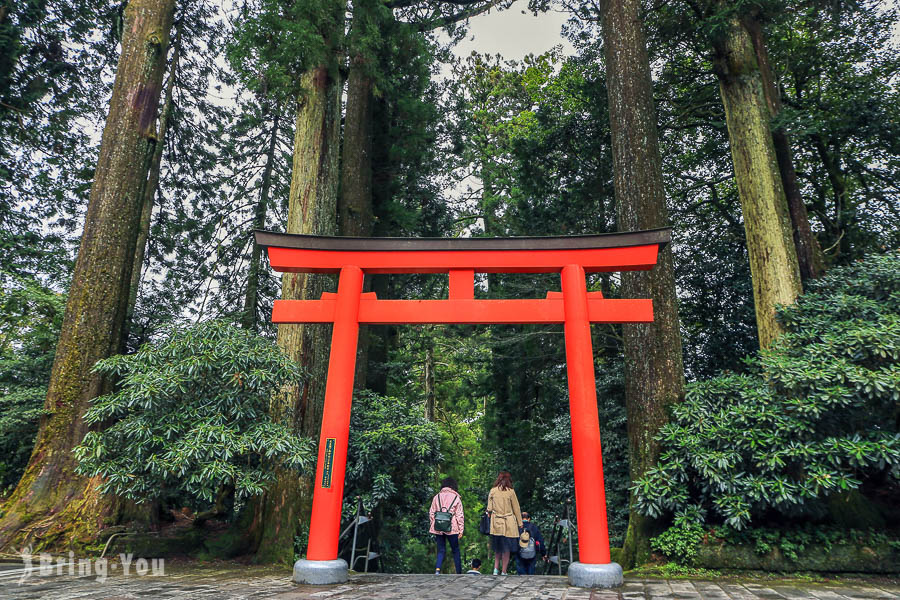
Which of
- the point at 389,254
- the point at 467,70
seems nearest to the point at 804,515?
the point at 389,254

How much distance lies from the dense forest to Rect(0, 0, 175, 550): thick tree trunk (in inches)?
1.0

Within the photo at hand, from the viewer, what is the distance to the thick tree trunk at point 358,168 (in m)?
8.45

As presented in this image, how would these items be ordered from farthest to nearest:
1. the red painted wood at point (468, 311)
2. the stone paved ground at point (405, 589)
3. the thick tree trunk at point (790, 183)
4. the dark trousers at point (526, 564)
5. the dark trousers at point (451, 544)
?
the thick tree trunk at point (790, 183) < the dark trousers at point (526, 564) < the dark trousers at point (451, 544) < the red painted wood at point (468, 311) < the stone paved ground at point (405, 589)

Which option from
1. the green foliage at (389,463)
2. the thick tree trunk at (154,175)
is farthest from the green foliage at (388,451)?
the thick tree trunk at (154,175)

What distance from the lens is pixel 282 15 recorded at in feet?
21.6

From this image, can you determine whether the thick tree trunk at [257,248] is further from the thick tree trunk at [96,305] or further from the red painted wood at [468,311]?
the red painted wood at [468,311]

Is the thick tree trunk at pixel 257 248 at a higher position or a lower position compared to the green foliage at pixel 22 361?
higher

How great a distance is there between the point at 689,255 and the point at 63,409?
1007 centimetres

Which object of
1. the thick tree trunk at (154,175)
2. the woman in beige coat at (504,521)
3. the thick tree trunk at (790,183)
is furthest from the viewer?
the thick tree trunk at (154,175)

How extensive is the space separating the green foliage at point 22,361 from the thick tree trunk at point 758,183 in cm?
898

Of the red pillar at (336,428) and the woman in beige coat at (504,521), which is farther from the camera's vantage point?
the woman in beige coat at (504,521)

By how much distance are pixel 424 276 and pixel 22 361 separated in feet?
25.6

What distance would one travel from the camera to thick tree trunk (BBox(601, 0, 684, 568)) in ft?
17.3

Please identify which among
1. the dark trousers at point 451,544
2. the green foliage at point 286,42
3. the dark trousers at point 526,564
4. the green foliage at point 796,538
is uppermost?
the green foliage at point 286,42
